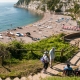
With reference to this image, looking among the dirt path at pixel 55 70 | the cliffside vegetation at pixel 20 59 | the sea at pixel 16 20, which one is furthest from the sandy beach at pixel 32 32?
the dirt path at pixel 55 70

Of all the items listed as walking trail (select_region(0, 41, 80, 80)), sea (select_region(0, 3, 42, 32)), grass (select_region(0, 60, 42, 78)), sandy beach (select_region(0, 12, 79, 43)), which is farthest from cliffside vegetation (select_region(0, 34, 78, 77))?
sea (select_region(0, 3, 42, 32))

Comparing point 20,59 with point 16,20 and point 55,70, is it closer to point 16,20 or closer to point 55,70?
point 55,70

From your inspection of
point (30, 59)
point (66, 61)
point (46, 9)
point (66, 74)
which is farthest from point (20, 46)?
point (46, 9)

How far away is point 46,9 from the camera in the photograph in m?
140

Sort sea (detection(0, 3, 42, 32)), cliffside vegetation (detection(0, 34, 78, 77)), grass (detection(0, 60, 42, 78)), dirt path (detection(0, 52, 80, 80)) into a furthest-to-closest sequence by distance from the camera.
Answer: sea (detection(0, 3, 42, 32)), cliffside vegetation (detection(0, 34, 78, 77)), grass (detection(0, 60, 42, 78)), dirt path (detection(0, 52, 80, 80))

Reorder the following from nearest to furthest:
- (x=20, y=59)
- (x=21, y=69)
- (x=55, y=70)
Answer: (x=21, y=69) < (x=55, y=70) < (x=20, y=59)

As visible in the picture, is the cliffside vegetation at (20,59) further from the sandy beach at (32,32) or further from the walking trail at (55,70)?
the sandy beach at (32,32)

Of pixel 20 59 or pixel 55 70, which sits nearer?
pixel 55 70

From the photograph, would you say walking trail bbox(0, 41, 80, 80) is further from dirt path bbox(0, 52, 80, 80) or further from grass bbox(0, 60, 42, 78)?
grass bbox(0, 60, 42, 78)

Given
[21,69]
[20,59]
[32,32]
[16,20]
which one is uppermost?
[21,69]

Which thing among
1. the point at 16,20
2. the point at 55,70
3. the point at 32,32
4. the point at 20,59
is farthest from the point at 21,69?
the point at 16,20

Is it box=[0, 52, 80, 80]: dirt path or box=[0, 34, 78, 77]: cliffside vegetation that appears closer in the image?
box=[0, 52, 80, 80]: dirt path

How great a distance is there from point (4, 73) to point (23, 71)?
3.16 ft

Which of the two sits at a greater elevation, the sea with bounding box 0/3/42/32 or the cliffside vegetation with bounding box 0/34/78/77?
the cliffside vegetation with bounding box 0/34/78/77
